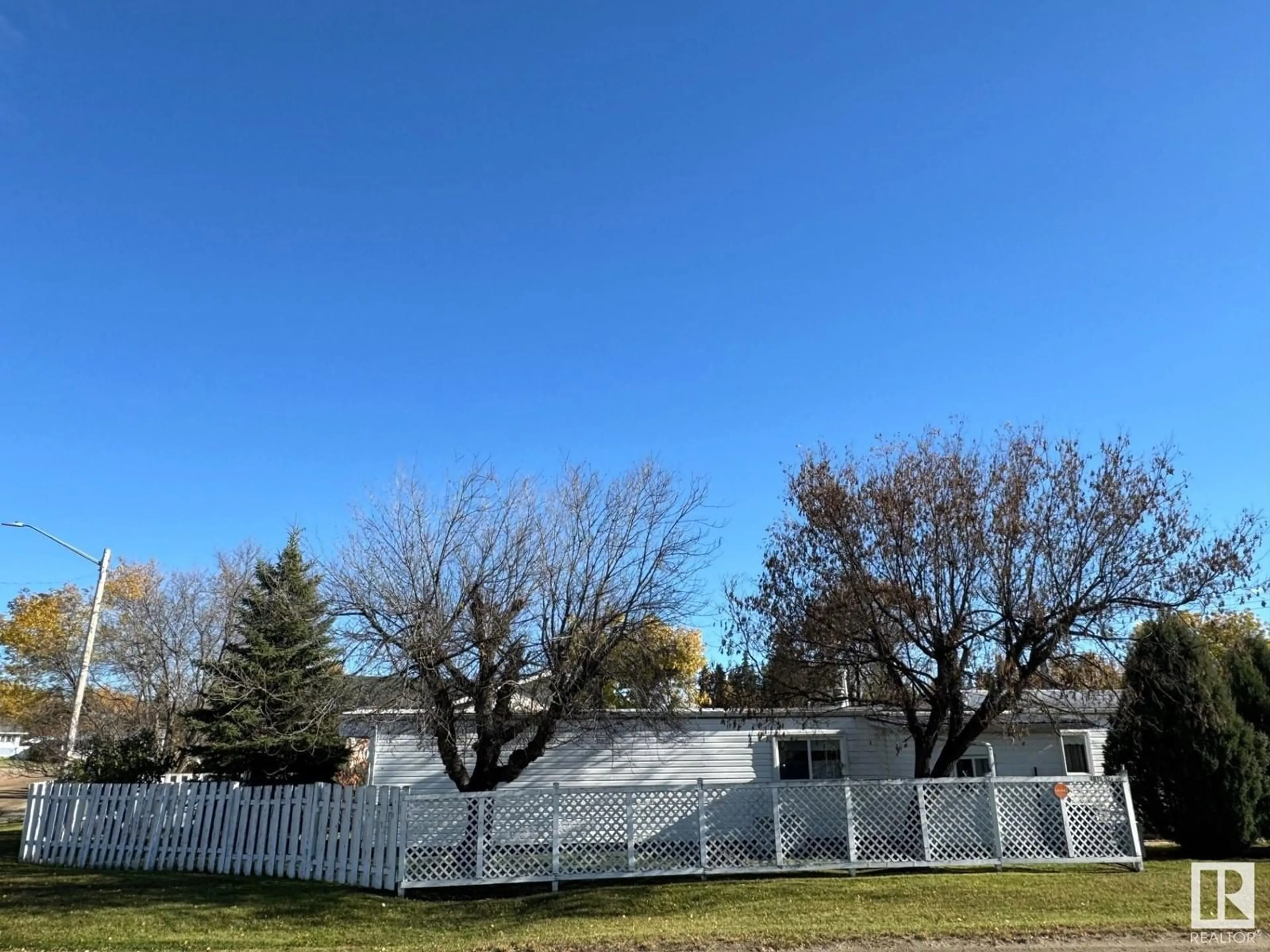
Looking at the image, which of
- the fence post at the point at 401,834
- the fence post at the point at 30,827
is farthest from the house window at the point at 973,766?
the fence post at the point at 30,827

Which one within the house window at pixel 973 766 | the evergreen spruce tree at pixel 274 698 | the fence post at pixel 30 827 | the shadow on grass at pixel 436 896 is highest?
the evergreen spruce tree at pixel 274 698

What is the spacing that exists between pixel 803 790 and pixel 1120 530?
6.09 meters

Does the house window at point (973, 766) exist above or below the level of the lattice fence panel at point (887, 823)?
above

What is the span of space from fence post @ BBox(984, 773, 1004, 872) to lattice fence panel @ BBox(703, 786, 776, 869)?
323 cm

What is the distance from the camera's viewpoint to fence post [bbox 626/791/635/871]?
39.6 ft

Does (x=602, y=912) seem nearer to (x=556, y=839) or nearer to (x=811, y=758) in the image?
(x=556, y=839)

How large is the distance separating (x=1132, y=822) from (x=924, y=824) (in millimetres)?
3031

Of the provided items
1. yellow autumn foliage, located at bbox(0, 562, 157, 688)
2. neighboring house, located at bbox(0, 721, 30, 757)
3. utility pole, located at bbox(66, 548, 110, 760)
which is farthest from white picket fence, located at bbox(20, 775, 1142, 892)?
neighboring house, located at bbox(0, 721, 30, 757)

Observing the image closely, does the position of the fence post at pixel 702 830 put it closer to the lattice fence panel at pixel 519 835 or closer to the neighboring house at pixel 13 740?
the lattice fence panel at pixel 519 835

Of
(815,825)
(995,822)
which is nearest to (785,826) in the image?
(815,825)

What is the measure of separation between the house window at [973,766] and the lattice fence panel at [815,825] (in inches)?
294

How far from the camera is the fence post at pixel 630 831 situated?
12.1 m

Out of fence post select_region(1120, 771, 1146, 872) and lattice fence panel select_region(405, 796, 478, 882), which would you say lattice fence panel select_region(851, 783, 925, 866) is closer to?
fence post select_region(1120, 771, 1146, 872)

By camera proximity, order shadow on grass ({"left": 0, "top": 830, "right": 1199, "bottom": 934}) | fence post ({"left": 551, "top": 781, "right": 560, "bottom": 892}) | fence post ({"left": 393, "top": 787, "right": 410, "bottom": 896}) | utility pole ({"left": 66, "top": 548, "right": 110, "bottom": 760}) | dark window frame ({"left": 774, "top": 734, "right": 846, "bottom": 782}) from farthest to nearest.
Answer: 1. utility pole ({"left": 66, "top": 548, "right": 110, "bottom": 760})
2. dark window frame ({"left": 774, "top": 734, "right": 846, "bottom": 782})
3. fence post ({"left": 551, "top": 781, "right": 560, "bottom": 892})
4. fence post ({"left": 393, "top": 787, "right": 410, "bottom": 896})
5. shadow on grass ({"left": 0, "top": 830, "right": 1199, "bottom": 934})
